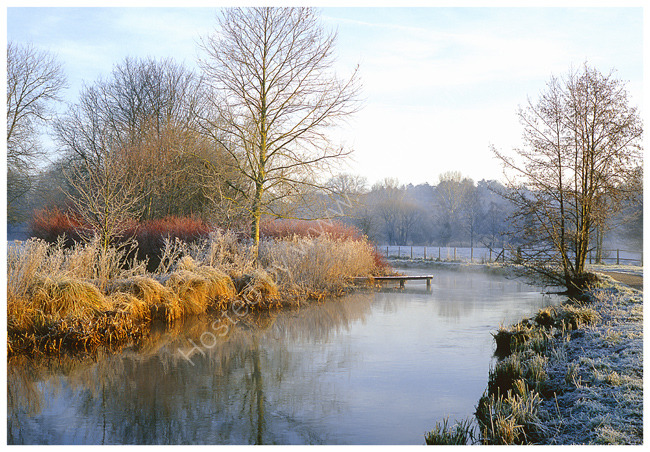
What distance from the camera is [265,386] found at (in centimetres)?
658

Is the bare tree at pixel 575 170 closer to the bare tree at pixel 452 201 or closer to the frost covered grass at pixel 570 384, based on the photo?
the frost covered grass at pixel 570 384

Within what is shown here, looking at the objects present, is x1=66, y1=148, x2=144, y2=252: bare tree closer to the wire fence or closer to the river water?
the river water

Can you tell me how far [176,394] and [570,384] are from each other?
455 centimetres

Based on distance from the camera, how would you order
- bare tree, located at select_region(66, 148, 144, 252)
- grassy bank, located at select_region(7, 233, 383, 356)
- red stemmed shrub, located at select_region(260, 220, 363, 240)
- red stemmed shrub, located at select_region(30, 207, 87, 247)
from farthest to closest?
red stemmed shrub, located at select_region(260, 220, 363, 240) → red stemmed shrub, located at select_region(30, 207, 87, 247) → bare tree, located at select_region(66, 148, 144, 252) → grassy bank, located at select_region(7, 233, 383, 356)

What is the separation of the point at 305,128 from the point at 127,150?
8743 millimetres

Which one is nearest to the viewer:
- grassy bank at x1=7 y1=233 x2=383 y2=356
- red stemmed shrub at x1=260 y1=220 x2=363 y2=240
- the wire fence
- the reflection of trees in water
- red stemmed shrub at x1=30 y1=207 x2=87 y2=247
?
the reflection of trees in water

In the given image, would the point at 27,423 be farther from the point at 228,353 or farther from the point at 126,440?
the point at 228,353

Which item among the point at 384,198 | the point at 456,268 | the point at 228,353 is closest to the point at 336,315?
the point at 228,353

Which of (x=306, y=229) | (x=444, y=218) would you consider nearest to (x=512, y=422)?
(x=306, y=229)

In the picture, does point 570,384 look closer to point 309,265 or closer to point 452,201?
point 309,265

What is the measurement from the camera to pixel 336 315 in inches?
468

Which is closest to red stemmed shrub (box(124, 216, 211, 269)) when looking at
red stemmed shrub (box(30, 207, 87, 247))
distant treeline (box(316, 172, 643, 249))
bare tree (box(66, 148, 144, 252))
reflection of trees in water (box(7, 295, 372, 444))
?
bare tree (box(66, 148, 144, 252))

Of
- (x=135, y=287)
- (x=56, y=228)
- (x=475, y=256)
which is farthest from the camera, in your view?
(x=475, y=256)

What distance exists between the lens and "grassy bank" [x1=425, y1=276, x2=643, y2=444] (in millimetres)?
4637
